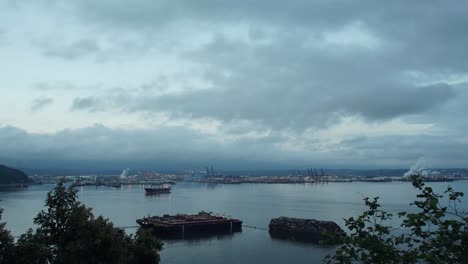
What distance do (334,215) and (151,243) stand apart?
122 ft

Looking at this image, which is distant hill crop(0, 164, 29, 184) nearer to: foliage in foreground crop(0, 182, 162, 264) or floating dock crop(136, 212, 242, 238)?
floating dock crop(136, 212, 242, 238)

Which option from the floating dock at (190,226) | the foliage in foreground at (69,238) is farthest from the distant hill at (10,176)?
the foliage in foreground at (69,238)

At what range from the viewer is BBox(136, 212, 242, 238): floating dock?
113 feet

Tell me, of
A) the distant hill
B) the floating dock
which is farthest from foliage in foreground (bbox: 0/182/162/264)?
the distant hill

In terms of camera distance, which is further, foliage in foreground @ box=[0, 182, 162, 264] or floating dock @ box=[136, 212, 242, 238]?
floating dock @ box=[136, 212, 242, 238]

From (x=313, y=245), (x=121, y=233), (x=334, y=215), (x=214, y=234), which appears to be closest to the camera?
(x=121, y=233)

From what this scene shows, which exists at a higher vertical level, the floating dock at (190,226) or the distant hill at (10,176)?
the distant hill at (10,176)

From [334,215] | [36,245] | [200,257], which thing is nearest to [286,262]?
[200,257]

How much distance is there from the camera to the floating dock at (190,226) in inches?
1353

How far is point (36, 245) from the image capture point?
840 centimetres

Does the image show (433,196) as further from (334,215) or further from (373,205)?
(334,215)

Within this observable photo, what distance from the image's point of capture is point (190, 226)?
3531cm

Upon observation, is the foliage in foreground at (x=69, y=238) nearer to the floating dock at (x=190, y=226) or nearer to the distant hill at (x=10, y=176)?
the floating dock at (x=190, y=226)

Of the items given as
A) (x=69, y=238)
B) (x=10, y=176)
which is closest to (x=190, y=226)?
(x=69, y=238)
